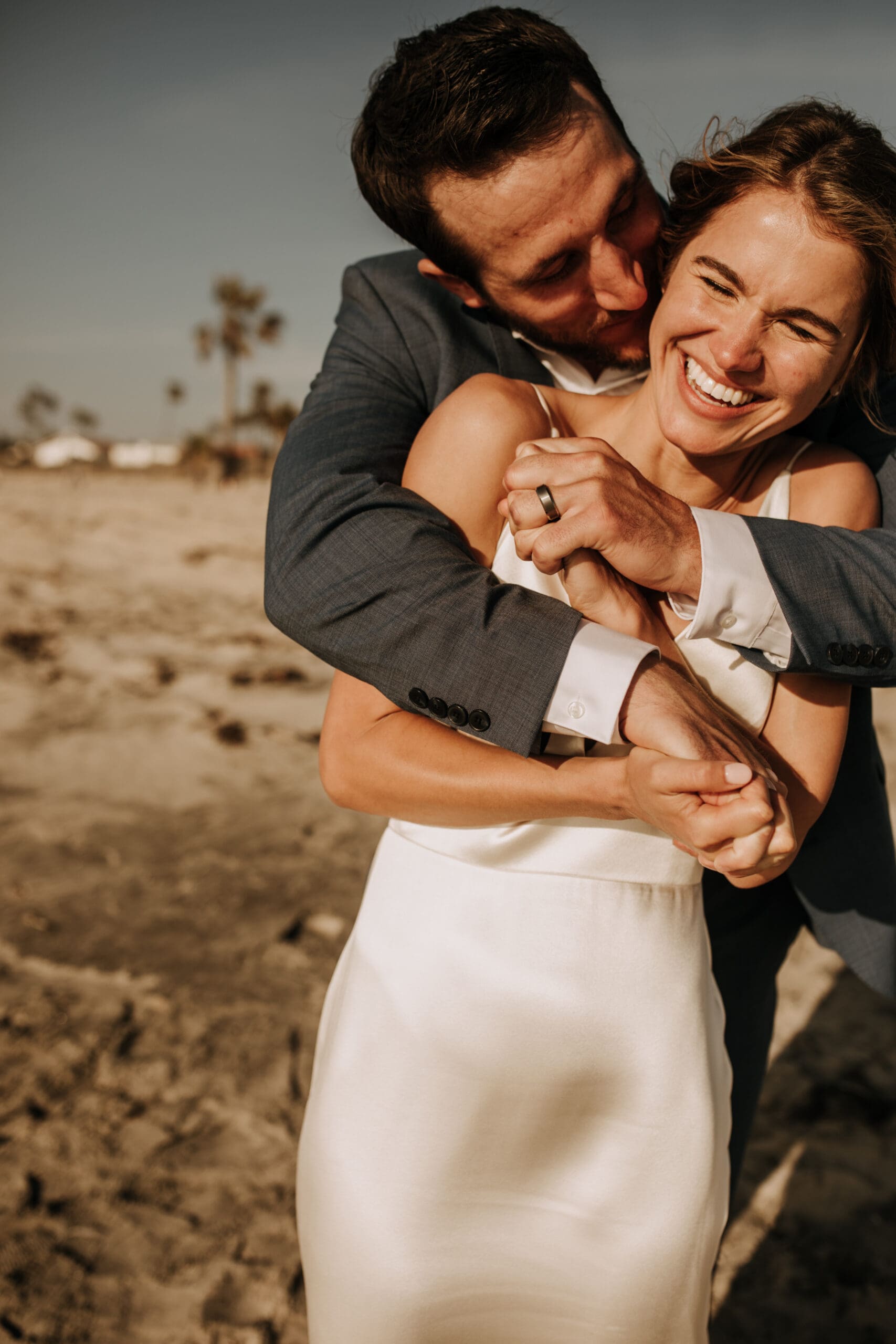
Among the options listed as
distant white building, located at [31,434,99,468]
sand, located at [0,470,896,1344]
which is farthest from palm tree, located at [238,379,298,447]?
sand, located at [0,470,896,1344]

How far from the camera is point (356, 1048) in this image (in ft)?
5.99

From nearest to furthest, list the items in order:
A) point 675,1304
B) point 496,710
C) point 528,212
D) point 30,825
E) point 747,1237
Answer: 1. point 496,710
2. point 675,1304
3. point 528,212
4. point 747,1237
5. point 30,825

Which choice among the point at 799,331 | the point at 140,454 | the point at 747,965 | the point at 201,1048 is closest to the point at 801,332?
the point at 799,331

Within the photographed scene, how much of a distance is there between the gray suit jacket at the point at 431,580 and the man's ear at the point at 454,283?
15 cm

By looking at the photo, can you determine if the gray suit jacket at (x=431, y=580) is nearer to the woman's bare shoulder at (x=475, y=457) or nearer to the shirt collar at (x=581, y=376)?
the woman's bare shoulder at (x=475, y=457)

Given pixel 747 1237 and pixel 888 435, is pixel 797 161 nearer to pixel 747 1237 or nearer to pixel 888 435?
pixel 888 435

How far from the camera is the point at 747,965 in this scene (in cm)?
243

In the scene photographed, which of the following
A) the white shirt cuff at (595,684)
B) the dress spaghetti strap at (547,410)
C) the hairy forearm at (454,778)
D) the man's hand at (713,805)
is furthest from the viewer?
the dress spaghetti strap at (547,410)

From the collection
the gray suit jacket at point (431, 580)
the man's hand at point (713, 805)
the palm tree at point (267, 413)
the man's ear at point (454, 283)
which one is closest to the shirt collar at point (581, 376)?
the man's ear at point (454, 283)

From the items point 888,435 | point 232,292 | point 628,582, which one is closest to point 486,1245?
point 628,582

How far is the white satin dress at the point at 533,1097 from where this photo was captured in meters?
1.70

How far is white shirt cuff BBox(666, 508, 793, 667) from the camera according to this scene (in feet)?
4.93

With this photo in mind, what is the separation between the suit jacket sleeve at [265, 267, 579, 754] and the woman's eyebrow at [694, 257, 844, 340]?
618 millimetres

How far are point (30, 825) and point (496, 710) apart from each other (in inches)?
178
